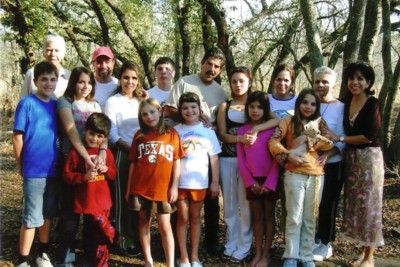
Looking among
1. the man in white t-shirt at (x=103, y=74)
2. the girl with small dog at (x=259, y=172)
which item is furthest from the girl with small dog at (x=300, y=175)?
the man in white t-shirt at (x=103, y=74)

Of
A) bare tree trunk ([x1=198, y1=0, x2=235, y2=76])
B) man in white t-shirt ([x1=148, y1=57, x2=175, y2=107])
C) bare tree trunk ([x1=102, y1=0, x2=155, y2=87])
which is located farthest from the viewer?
bare tree trunk ([x1=102, y1=0, x2=155, y2=87])

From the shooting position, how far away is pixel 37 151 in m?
3.43

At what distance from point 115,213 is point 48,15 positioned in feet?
22.9

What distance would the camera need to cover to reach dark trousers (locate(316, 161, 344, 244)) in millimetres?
3820

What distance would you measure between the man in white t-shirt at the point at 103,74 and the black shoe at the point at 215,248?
1.80 meters

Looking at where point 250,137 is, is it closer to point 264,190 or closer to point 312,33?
point 264,190

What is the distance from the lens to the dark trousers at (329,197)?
150 inches

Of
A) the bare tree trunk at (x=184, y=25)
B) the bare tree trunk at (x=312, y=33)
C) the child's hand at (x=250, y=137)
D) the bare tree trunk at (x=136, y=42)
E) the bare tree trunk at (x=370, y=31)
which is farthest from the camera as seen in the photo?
the bare tree trunk at (x=184, y=25)

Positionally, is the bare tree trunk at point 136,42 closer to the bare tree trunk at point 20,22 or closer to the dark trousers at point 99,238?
the bare tree trunk at point 20,22

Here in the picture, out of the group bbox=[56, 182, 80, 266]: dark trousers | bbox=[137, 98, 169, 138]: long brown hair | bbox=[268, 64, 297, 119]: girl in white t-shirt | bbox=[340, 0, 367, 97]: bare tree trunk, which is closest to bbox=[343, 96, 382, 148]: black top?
bbox=[268, 64, 297, 119]: girl in white t-shirt

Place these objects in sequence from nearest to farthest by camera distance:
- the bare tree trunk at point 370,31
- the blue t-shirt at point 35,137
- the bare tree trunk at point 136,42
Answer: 1. the blue t-shirt at point 35,137
2. the bare tree trunk at point 370,31
3. the bare tree trunk at point 136,42

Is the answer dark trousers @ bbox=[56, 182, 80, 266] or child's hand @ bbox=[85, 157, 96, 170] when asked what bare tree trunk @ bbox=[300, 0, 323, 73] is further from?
dark trousers @ bbox=[56, 182, 80, 266]

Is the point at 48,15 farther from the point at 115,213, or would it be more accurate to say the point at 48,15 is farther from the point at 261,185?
the point at 261,185

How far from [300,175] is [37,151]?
2.33 m
